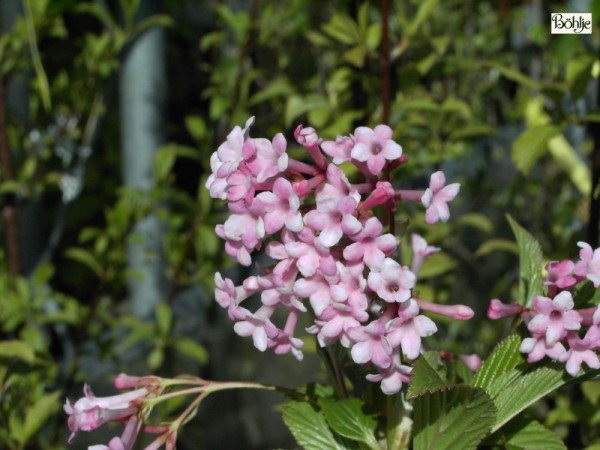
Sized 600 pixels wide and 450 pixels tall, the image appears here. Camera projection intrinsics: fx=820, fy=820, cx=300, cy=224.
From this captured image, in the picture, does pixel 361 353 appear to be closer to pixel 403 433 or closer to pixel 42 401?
pixel 403 433

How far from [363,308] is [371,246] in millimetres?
44

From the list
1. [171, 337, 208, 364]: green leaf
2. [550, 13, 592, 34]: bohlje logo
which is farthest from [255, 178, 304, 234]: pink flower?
[171, 337, 208, 364]: green leaf

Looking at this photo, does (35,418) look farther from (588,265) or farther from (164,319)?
(588,265)

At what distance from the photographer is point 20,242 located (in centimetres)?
155

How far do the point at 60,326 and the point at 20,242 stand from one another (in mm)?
183

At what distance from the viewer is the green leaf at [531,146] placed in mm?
1008

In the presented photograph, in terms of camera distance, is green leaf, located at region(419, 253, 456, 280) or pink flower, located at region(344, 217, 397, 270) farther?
green leaf, located at region(419, 253, 456, 280)

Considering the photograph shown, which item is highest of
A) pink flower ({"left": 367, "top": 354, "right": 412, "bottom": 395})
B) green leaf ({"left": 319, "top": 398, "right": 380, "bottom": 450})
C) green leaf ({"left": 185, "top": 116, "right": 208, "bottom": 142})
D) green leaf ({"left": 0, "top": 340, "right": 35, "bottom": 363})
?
green leaf ({"left": 185, "top": 116, "right": 208, "bottom": 142})

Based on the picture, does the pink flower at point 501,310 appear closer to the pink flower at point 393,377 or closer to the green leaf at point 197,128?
the pink flower at point 393,377

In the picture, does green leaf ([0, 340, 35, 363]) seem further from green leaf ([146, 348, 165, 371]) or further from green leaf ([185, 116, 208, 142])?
green leaf ([185, 116, 208, 142])

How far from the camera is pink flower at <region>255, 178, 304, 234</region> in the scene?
0.58 meters

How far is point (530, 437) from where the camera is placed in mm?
692

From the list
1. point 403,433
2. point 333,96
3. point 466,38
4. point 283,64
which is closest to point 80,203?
point 283,64

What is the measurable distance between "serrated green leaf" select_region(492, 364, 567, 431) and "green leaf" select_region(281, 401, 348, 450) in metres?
0.14
